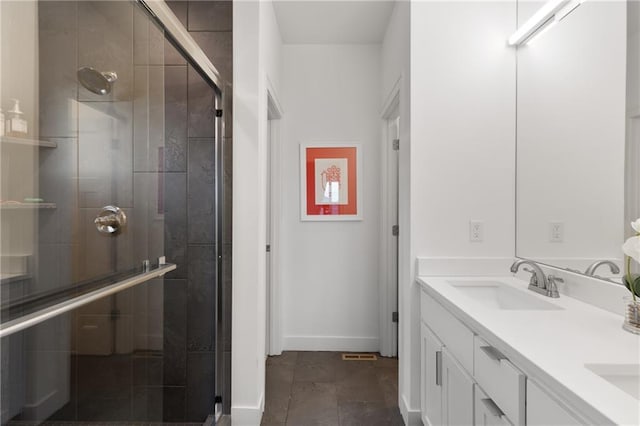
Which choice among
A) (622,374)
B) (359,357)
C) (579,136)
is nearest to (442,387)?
(622,374)

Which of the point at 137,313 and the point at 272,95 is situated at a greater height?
the point at 272,95

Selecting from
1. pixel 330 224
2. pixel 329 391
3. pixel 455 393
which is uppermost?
pixel 330 224

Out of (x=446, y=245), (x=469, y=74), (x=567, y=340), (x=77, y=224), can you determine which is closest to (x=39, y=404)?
(x=77, y=224)

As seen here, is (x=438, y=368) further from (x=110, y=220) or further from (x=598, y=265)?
(x=110, y=220)

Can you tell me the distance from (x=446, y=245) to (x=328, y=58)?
2031 mm

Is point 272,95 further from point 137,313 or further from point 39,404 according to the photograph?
point 39,404

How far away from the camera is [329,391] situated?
2.38 metres

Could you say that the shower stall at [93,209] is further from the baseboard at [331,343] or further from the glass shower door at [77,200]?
the baseboard at [331,343]

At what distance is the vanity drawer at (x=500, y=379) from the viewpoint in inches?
37.0

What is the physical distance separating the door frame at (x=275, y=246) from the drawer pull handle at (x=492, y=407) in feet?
6.59

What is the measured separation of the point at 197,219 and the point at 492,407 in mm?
1611

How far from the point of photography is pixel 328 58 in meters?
3.05

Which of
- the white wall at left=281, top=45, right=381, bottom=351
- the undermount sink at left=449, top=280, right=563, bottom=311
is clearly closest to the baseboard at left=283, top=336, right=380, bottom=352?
the white wall at left=281, top=45, right=381, bottom=351

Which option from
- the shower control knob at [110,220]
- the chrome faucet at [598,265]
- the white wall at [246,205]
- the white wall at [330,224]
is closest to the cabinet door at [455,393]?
the chrome faucet at [598,265]
